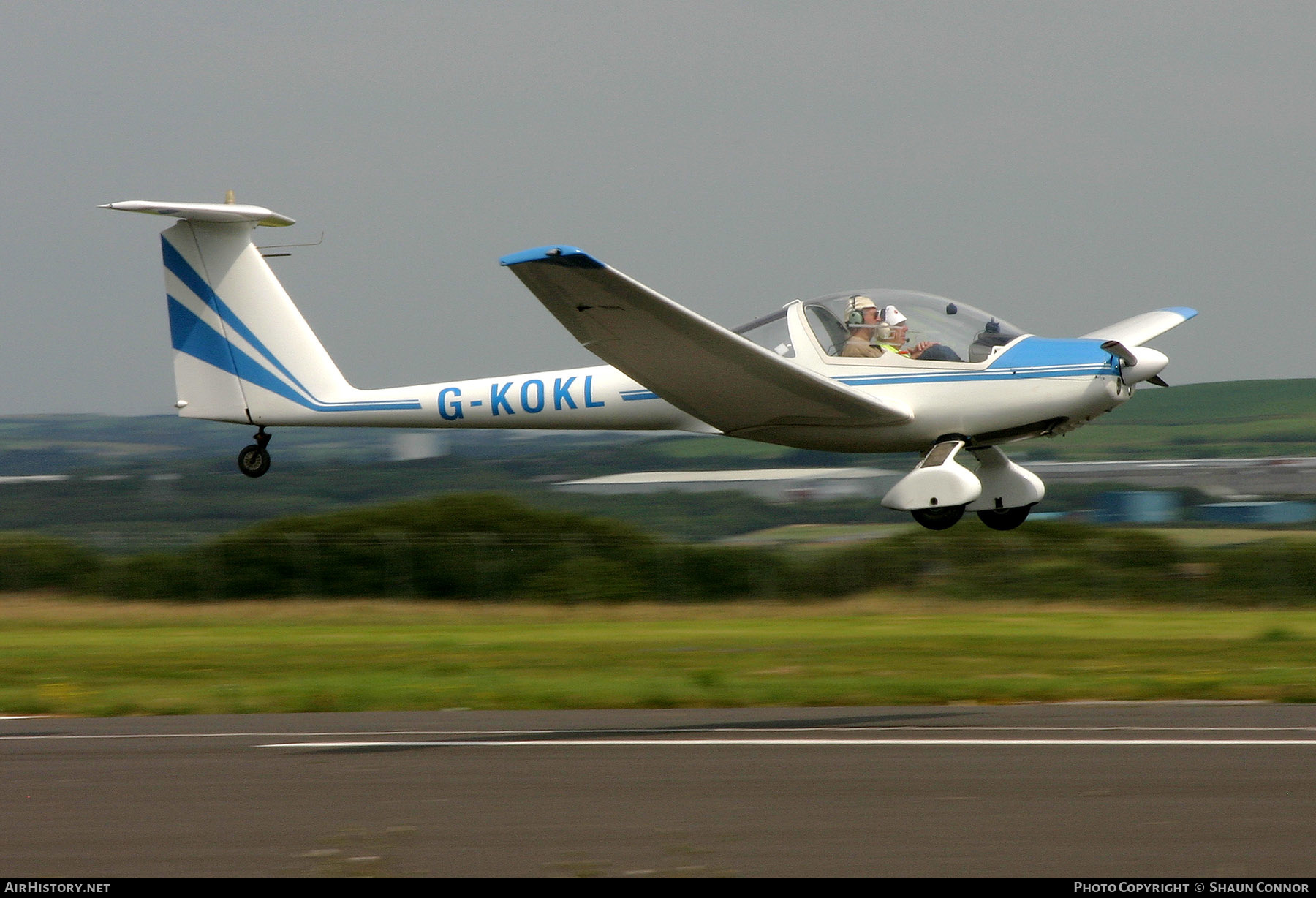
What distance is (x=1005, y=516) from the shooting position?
40.4 feet

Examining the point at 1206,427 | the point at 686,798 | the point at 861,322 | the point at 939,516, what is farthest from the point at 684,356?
the point at 1206,427

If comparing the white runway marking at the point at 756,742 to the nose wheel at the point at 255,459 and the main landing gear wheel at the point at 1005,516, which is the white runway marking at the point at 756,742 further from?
the nose wheel at the point at 255,459

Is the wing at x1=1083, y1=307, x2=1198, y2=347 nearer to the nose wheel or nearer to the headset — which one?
the headset

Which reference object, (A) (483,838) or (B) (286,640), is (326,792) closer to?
(A) (483,838)

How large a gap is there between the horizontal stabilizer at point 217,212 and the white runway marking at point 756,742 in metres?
5.21

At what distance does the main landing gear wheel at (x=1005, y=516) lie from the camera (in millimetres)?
12242

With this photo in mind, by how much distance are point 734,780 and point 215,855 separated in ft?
10.8

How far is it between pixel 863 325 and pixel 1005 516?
218 cm

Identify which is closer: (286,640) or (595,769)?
(595,769)

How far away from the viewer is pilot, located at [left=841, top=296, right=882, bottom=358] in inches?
460

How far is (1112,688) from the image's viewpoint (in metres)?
15.0

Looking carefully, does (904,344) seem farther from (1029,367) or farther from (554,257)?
(554,257)

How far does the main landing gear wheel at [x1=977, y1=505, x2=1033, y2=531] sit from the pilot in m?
1.84
